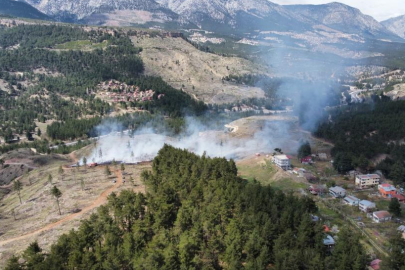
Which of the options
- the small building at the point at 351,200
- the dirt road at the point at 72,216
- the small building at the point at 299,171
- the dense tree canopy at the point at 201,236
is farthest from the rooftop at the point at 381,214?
the dirt road at the point at 72,216

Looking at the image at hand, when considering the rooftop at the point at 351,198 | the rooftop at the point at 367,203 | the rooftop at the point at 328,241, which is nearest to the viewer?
the rooftop at the point at 328,241

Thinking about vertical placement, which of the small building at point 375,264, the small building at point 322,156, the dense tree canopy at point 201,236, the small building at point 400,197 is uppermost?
the dense tree canopy at point 201,236

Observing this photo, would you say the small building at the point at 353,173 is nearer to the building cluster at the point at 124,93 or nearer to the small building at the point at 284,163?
the small building at the point at 284,163

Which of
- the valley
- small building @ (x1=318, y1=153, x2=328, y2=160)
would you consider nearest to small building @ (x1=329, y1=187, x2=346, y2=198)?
the valley

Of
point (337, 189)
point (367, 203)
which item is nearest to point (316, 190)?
point (337, 189)

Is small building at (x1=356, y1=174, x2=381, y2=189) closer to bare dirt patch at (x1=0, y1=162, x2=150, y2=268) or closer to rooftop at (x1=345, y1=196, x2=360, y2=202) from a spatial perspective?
rooftop at (x1=345, y1=196, x2=360, y2=202)

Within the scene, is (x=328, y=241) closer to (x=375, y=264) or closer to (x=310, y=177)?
(x=375, y=264)

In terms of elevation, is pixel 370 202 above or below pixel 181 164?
below
